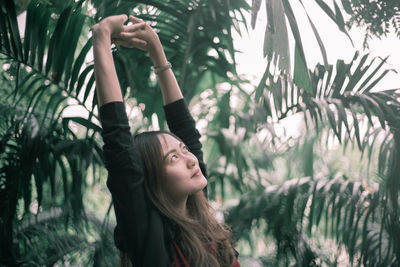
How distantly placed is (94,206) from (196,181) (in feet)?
6.66

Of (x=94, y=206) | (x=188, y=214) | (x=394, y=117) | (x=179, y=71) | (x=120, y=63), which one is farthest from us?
(x=94, y=206)

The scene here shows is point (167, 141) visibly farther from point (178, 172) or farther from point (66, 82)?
point (66, 82)

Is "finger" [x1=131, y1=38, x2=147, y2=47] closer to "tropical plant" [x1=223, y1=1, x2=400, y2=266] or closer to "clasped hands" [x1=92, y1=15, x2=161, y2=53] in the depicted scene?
"clasped hands" [x1=92, y1=15, x2=161, y2=53]

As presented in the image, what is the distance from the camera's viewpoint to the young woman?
67cm

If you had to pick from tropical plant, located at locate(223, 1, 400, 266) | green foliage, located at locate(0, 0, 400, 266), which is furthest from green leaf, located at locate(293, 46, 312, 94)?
tropical plant, located at locate(223, 1, 400, 266)

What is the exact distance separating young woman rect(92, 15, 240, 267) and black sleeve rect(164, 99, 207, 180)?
0.36ft

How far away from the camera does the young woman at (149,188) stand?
2.21ft

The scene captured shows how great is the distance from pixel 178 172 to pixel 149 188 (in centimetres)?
6

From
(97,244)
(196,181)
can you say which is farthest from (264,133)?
(196,181)

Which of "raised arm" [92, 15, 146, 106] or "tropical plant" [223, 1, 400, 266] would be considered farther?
"tropical plant" [223, 1, 400, 266]

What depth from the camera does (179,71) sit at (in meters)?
1.58

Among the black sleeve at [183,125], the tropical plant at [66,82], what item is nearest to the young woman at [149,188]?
the black sleeve at [183,125]

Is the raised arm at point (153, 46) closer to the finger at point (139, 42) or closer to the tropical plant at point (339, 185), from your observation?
the finger at point (139, 42)

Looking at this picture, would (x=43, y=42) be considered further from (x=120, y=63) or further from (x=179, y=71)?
(x=179, y=71)
